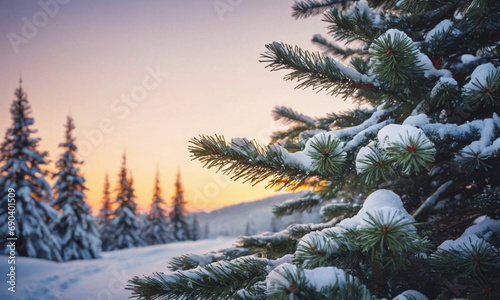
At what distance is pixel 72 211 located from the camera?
22.2 m

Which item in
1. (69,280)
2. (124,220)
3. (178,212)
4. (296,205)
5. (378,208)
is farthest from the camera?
(178,212)

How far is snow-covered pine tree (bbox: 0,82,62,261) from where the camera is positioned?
17531mm

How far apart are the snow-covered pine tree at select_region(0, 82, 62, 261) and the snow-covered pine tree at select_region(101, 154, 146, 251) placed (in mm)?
14050

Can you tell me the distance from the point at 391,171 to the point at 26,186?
908 inches

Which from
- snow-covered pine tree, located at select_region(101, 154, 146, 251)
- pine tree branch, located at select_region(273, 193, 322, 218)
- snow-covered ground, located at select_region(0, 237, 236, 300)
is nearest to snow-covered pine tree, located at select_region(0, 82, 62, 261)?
snow-covered ground, located at select_region(0, 237, 236, 300)

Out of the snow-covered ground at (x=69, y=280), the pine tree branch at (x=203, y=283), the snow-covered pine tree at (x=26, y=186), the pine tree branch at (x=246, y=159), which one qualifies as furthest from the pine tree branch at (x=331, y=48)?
the snow-covered pine tree at (x=26, y=186)

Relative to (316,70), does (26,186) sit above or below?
above

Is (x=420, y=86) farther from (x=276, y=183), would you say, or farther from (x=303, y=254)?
(x=303, y=254)

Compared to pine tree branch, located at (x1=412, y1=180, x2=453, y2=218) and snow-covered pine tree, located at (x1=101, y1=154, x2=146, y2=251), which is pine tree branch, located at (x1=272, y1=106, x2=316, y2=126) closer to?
pine tree branch, located at (x1=412, y1=180, x2=453, y2=218)

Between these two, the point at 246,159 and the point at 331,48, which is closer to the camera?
the point at 246,159

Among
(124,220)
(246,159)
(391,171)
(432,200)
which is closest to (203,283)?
(246,159)

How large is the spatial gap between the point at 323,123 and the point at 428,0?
1.31 m

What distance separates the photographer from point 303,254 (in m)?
1.24

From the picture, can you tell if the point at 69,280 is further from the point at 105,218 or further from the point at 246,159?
the point at 105,218
